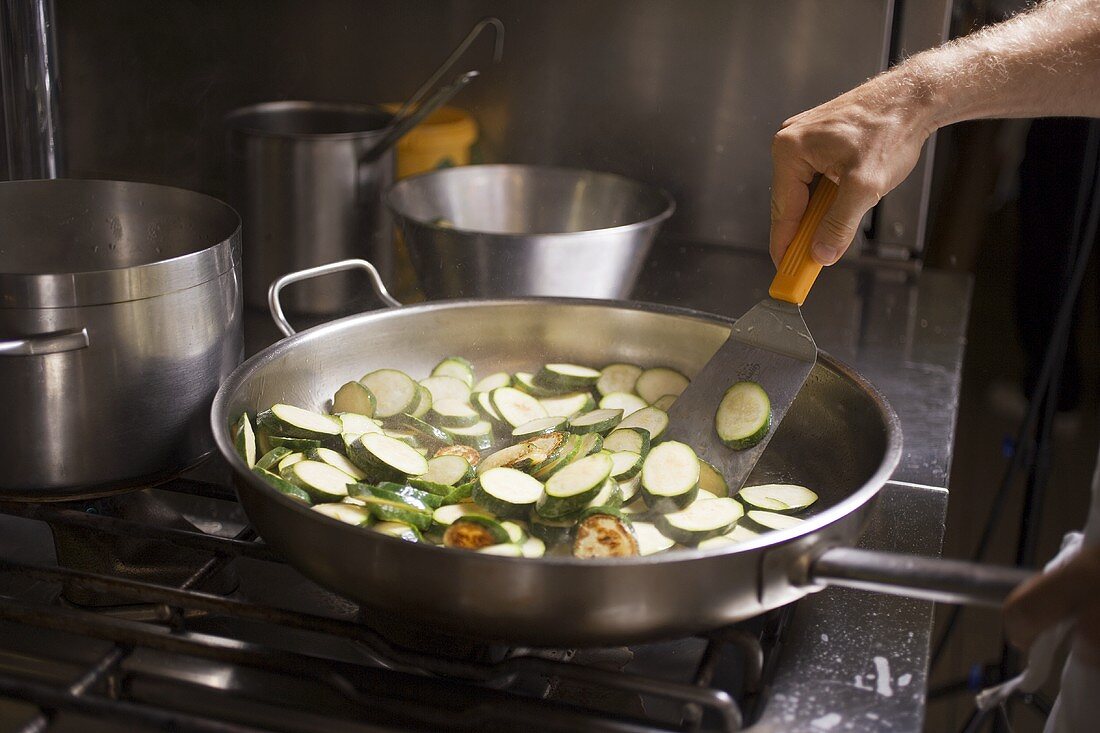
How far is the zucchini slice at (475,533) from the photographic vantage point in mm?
810

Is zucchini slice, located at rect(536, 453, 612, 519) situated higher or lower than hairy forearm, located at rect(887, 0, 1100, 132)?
lower

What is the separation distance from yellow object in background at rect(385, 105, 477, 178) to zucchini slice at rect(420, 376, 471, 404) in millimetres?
533

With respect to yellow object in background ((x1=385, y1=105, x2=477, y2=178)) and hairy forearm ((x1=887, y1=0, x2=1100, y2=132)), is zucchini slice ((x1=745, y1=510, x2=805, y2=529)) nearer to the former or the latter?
hairy forearm ((x1=887, y1=0, x2=1100, y2=132))

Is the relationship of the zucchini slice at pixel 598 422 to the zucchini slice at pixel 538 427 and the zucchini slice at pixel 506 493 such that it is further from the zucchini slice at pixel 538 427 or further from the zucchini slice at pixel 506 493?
the zucchini slice at pixel 506 493

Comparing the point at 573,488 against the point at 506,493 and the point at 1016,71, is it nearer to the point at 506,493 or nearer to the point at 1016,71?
the point at 506,493

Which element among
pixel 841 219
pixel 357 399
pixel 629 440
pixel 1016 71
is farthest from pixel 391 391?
pixel 1016 71

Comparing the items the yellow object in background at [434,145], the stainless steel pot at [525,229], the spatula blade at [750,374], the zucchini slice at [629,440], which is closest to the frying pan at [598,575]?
the spatula blade at [750,374]

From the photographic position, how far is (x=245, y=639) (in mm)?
884

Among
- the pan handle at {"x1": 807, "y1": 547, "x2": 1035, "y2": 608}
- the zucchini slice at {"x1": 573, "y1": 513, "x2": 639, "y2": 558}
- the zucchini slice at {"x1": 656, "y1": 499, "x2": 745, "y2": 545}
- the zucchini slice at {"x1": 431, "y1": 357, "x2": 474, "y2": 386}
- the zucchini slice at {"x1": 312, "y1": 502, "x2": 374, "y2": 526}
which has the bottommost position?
the zucchini slice at {"x1": 656, "y1": 499, "x2": 745, "y2": 545}

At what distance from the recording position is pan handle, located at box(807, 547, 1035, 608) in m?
0.61

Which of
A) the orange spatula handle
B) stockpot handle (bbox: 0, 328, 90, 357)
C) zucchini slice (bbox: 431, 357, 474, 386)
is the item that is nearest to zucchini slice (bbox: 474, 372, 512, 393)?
zucchini slice (bbox: 431, 357, 474, 386)

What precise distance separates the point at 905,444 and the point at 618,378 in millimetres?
322

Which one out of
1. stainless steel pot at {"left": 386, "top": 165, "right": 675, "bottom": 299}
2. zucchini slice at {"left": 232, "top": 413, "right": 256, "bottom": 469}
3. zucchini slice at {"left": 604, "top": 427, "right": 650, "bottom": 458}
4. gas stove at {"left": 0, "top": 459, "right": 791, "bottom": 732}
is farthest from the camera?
stainless steel pot at {"left": 386, "top": 165, "right": 675, "bottom": 299}

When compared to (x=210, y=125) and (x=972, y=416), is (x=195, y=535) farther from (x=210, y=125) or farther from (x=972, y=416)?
(x=972, y=416)
